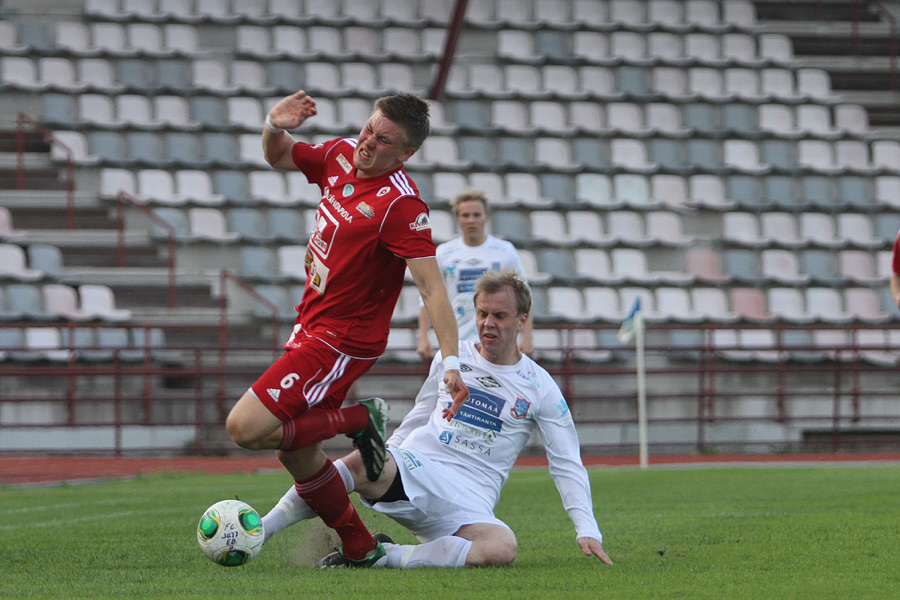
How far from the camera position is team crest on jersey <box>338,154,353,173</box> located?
445 cm

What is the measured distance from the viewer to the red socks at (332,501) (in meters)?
4.34

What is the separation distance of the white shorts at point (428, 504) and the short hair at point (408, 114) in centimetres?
137

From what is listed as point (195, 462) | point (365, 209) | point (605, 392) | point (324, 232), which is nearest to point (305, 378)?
point (324, 232)

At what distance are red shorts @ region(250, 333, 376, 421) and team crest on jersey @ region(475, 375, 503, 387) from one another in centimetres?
61

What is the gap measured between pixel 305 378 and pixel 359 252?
0.54 m

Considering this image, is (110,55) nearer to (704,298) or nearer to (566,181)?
(566,181)

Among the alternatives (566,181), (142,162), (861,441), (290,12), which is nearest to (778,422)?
(861,441)

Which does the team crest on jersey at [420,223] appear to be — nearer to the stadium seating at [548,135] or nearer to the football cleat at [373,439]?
the football cleat at [373,439]

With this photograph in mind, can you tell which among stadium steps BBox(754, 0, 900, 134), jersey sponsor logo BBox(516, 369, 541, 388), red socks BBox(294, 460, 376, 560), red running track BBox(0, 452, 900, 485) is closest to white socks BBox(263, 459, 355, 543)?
red socks BBox(294, 460, 376, 560)

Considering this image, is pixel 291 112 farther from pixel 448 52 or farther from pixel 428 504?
pixel 448 52

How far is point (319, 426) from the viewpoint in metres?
4.21

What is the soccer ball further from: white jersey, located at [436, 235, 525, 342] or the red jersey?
white jersey, located at [436, 235, 525, 342]

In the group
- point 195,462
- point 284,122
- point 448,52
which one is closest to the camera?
point 284,122

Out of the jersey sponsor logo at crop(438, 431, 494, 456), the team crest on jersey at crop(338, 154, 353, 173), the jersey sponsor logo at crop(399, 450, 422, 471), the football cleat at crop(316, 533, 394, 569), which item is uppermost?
the team crest on jersey at crop(338, 154, 353, 173)
